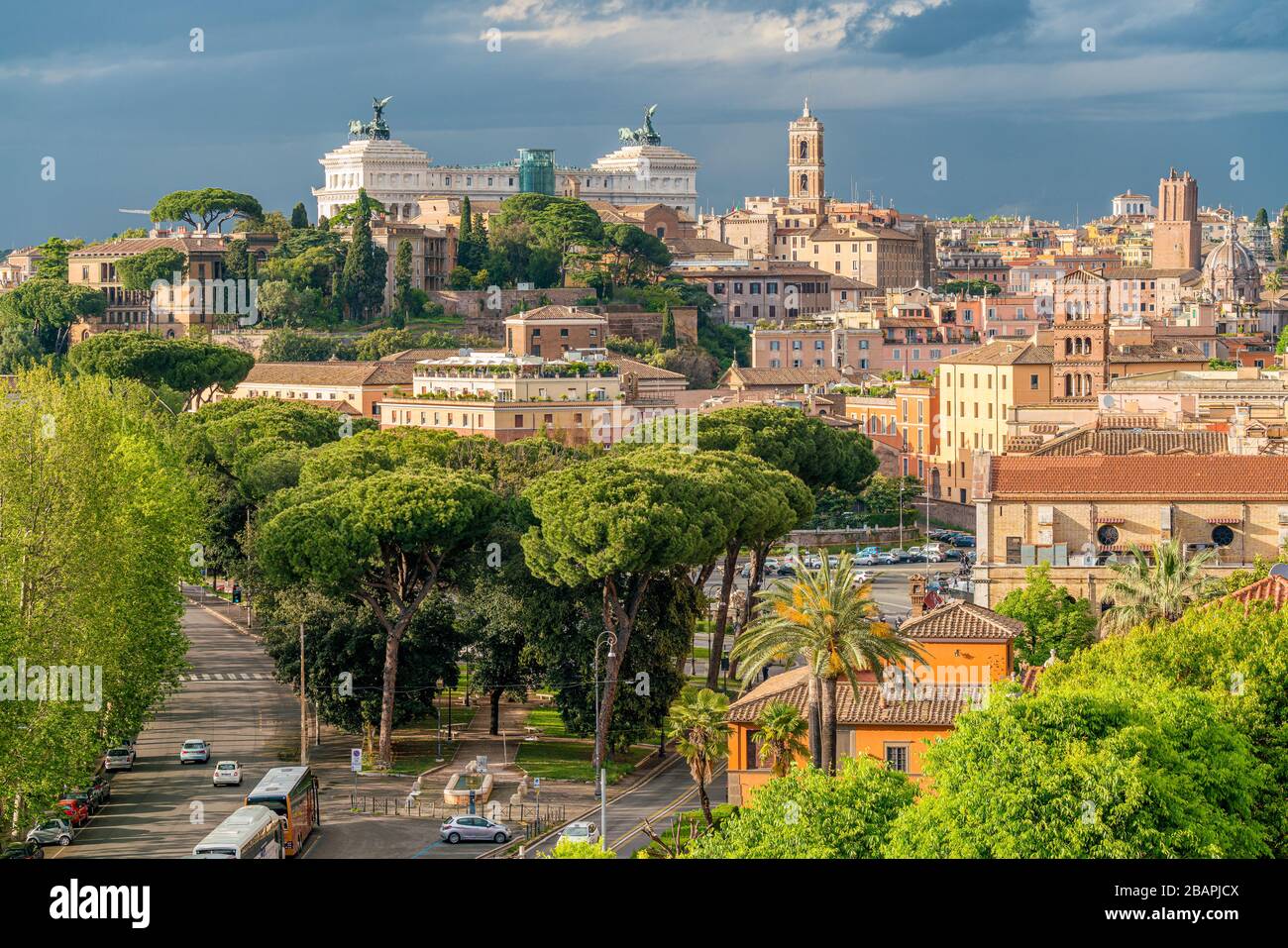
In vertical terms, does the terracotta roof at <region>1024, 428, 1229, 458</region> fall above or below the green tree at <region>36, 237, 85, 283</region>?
below

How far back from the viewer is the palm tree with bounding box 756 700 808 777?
36.1 m

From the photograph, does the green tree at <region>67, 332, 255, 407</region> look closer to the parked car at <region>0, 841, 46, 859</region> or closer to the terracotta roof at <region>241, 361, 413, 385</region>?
the terracotta roof at <region>241, 361, 413, 385</region>

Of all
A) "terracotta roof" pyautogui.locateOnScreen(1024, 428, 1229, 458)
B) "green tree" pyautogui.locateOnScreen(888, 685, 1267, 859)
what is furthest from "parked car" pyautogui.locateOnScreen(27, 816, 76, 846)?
"terracotta roof" pyautogui.locateOnScreen(1024, 428, 1229, 458)

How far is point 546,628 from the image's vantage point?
4716cm

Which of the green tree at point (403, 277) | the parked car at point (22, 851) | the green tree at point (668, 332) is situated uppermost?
the green tree at point (403, 277)

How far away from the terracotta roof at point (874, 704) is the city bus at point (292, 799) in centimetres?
740

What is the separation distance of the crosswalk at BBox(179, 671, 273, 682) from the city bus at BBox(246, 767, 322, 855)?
15362 millimetres

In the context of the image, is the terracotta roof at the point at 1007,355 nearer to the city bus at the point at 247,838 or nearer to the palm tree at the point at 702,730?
the palm tree at the point at 702,730

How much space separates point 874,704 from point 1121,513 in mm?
13457

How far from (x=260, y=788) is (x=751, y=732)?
328 inches

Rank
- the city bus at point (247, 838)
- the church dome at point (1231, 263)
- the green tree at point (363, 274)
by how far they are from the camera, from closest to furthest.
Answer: the city bus at point (247, 838)
the green tree at point (363, 274)
the church dome at point (1231, 263)

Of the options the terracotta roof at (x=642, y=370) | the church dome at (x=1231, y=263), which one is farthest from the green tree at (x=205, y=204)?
the church dome at (x=1231, y=263)

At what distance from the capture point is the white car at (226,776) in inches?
1645
